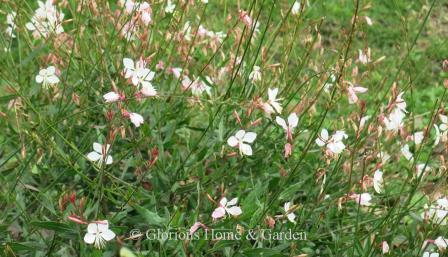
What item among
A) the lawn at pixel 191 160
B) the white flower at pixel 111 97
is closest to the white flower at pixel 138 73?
A: the lawn at pixel 191 160

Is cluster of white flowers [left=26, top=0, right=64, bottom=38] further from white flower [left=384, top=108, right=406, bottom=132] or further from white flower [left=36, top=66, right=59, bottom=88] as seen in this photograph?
white flower [left=384, top=108, right=406, bottom=132]

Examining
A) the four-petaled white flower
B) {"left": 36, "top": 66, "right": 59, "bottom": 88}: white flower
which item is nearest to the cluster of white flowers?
{"left": 36, "top": 66, "right": 59, "bottom": 88}: white flower

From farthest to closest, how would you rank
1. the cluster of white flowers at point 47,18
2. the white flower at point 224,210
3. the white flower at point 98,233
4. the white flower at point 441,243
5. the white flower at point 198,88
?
1. the white flower at point 198,88
2. the cluster of white flowers at point 47,18
3. the white flower at point 441,243
4. the white flower at point 224,210
5. the white flower at point 98,233

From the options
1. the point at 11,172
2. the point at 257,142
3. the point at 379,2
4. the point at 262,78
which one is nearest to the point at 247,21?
the point at 262,78

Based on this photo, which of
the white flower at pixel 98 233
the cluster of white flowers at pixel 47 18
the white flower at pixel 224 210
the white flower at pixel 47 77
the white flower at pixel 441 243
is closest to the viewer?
the white flower at pixel 98 233

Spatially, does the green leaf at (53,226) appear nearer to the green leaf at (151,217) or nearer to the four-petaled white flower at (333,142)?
the green leaf at (151,217)

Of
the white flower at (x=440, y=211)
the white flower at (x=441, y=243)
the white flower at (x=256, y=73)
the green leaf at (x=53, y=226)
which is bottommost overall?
the white flower at (x=441, y=243)

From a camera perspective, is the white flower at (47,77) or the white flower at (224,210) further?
the white flower at (47,77)

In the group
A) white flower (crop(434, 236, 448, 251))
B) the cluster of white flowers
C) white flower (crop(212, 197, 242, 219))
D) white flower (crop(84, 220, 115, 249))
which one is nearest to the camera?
white flower (crop(84, 220, 115, 249))

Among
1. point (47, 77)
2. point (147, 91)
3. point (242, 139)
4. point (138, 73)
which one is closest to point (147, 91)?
point (147, 91)

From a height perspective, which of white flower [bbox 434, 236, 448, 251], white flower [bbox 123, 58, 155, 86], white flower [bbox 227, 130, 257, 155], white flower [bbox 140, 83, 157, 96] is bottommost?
white flower [bbox 434, 236, 448, 251]
